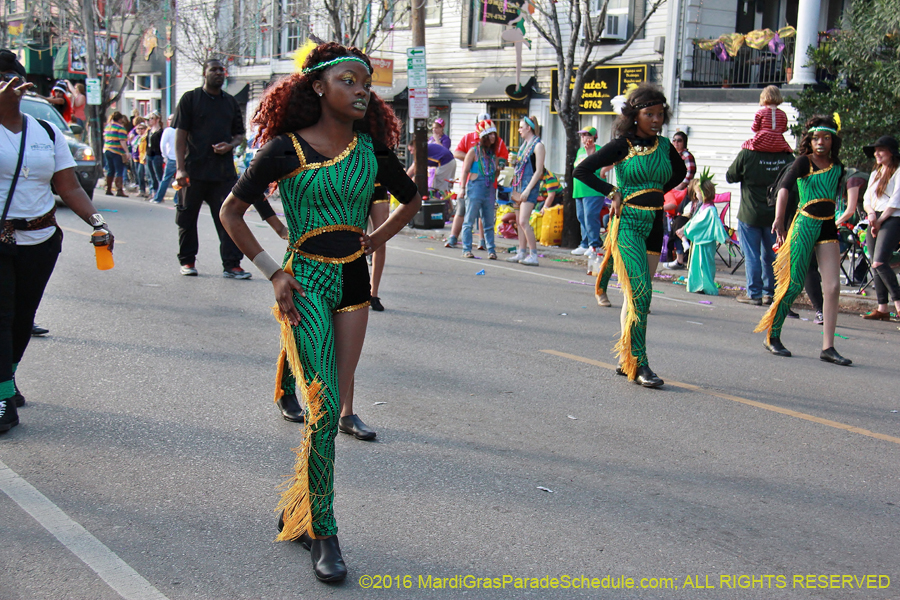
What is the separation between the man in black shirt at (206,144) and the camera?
9258mm

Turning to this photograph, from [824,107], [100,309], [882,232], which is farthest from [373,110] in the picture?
[824,107]

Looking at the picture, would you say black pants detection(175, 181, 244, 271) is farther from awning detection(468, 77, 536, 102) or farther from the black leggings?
awning detection(468, 77, 536, 102)

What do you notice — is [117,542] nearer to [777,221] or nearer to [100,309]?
[100,309]

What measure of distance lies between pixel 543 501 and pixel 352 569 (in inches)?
41.6

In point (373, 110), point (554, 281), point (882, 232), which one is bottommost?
point (554, 281)

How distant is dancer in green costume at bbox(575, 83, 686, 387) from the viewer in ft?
20.1

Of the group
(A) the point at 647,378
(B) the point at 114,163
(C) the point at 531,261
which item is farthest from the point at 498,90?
(A) the point at 647,378

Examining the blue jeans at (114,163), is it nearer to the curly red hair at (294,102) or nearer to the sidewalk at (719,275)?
the sidewalk at (719,275)

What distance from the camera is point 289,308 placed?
3.34 meters

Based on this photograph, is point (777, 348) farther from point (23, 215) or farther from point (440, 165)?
point (440, 165)

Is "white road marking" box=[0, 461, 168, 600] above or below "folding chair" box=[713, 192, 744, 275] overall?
below

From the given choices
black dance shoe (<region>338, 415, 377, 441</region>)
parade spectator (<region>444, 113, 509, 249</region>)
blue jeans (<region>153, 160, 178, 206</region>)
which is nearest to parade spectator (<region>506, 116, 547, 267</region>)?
parade spectator (<region>444, 113, 509, 249</region>)

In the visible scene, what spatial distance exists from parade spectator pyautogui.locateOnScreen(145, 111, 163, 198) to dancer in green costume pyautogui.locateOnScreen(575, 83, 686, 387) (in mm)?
15876

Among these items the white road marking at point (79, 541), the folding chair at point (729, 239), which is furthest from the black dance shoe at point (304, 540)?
the folding chair at point (729, 239)
